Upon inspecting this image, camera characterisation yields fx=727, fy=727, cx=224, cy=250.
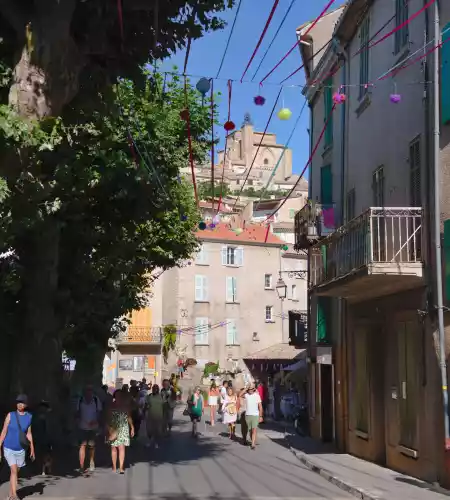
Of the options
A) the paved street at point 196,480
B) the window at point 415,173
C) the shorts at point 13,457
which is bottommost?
the paved street at point 196,480

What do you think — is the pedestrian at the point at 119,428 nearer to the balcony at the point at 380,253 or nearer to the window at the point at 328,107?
the balcony at the point at 380,253

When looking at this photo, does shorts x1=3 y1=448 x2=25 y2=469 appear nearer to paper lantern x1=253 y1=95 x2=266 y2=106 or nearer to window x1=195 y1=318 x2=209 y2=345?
paper lantern x1=253 y1=95 x2=266 y2=106

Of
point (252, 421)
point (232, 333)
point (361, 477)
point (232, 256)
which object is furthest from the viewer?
point (232, 256)

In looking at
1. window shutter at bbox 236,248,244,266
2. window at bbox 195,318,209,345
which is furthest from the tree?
window shutter at bbox 236,248,244,266

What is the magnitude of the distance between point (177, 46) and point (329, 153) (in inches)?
417

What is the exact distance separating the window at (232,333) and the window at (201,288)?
7.75 ft

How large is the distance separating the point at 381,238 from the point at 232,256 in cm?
3677

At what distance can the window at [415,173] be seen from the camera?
12.8m

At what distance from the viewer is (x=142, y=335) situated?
48.6 metres

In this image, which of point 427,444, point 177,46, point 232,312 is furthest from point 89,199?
point 232,312

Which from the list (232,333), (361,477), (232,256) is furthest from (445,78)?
(232,256)

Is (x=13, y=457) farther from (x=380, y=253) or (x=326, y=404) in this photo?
(x=326, y=404)

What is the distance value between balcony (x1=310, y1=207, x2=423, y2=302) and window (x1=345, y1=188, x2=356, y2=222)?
2.67m

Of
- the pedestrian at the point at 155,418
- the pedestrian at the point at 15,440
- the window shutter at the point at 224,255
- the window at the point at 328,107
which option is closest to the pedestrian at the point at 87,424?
the pedestrian at the point at 15,440
